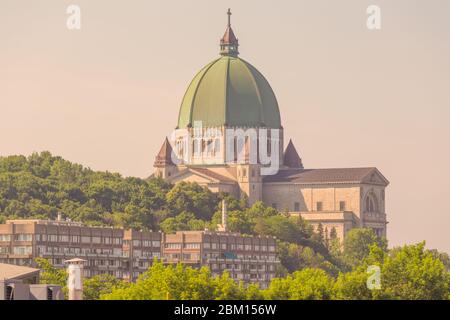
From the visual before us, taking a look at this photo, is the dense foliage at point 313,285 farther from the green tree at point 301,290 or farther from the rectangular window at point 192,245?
the rectangular window at point 192,245

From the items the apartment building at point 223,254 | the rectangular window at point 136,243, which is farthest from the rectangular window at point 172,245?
the rectangular window at point 136,243

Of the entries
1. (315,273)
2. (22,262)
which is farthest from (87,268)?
(315,273)

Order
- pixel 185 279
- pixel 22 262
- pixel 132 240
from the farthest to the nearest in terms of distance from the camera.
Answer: pixel 132 240, pixel 22 262, pixel 185 279

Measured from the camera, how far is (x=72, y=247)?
170m

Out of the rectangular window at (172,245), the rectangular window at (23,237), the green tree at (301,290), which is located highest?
the rectangular window at (172,245)

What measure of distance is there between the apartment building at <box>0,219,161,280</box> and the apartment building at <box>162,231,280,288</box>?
7339 millimetres

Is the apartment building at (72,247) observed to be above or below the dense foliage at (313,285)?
above

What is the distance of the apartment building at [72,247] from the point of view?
16675 centimetres

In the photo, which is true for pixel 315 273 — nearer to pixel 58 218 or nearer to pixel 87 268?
pixel 87 268

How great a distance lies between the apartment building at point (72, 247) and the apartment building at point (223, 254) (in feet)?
24.1

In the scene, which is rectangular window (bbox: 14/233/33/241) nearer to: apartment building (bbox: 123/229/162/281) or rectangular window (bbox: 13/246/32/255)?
rectangular window (bbox: 13/246/32/255)

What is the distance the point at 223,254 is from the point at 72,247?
25.1 metres
